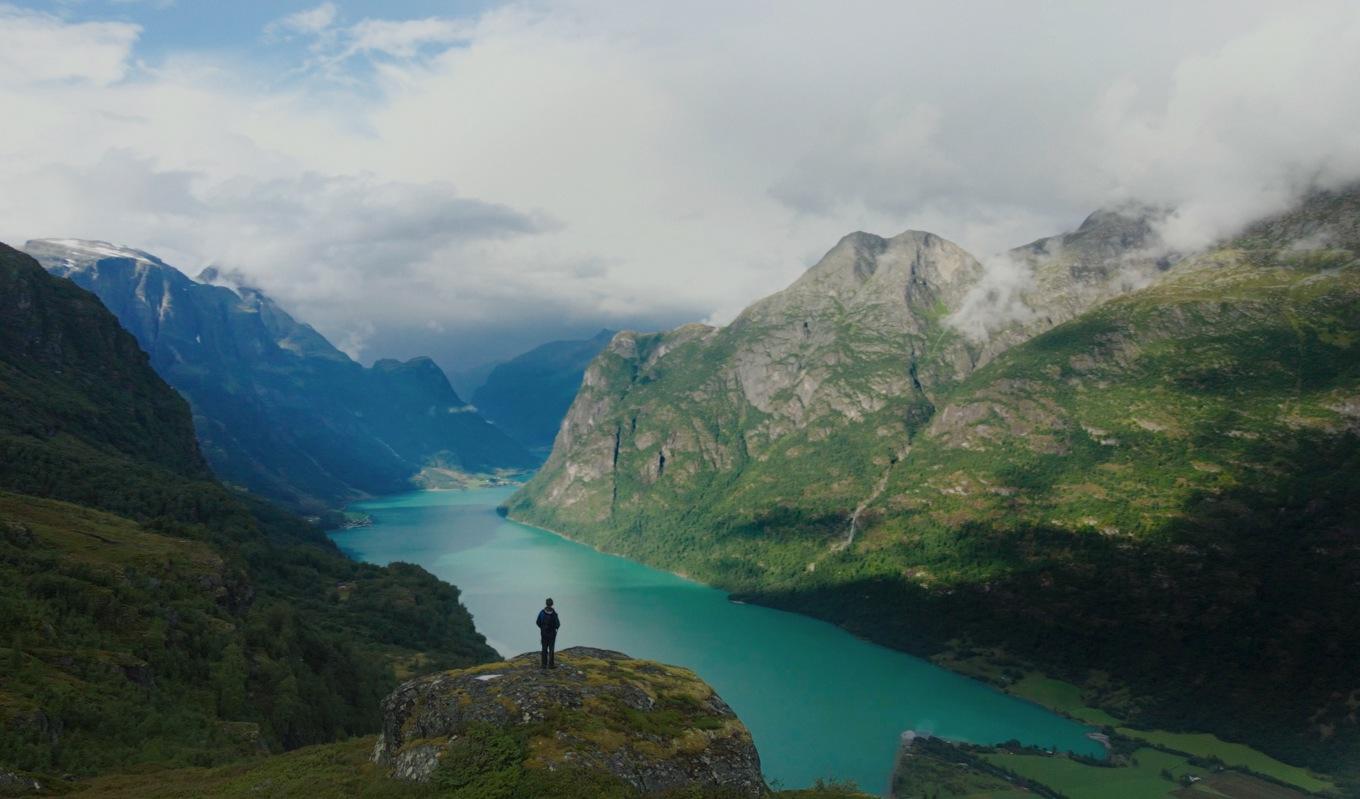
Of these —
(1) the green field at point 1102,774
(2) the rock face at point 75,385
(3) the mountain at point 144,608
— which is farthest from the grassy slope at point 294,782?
(2) the rock face at point 75,385

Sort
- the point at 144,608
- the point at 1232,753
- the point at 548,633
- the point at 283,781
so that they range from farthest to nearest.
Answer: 1. the point at 1232,753
2. the point at 144,608
3. the point at 548,633
4. the point at 283,781

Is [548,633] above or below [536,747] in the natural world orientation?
above

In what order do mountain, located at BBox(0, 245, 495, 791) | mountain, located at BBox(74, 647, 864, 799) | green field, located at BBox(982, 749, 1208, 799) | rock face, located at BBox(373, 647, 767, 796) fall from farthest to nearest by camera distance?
green field, located at BBox(982, 749, 1208, 799) < mountain, located at BBox(0, 245, 495, 791) < rock face, located at BBox(373, 647, 767, 796) < mountain, located at BBox(74, 647, 864, 799)

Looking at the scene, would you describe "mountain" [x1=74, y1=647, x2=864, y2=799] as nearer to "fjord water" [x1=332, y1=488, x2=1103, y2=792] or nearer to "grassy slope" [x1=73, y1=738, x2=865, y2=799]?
"grassy slope" [x1=73, y1=738, x2=865, y2=799]

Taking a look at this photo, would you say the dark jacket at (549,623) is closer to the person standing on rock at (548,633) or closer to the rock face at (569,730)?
the person standing on rock at (548,633)

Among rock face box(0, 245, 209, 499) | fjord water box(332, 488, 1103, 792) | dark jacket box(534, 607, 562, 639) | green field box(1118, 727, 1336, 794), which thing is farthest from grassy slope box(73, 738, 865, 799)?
green field box(1118, 727, 1336, 794)

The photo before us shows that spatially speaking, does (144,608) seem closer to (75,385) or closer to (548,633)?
(548,633)

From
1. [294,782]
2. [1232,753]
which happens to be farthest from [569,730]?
[1232,753]
